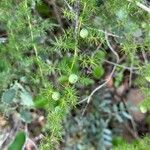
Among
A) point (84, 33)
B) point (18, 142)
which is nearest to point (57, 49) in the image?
point (84, 33)

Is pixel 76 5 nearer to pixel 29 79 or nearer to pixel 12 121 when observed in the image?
pixel 29 79

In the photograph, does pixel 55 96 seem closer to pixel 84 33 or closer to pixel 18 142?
pixel 84 33

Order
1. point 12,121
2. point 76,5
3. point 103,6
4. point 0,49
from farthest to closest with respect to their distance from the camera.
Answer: point 12,121 → point 0,49 → point 103,6 → point 76,5

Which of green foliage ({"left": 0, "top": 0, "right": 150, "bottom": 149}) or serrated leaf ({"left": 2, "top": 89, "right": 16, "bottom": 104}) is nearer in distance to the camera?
green foliage ({"left": 0, "top": 0, "right": 150, "bottom": 149})

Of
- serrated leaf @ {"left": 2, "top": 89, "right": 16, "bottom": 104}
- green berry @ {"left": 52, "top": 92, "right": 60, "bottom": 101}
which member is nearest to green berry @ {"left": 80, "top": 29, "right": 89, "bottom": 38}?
green berry @ {"left": 52, "top": 92, "right": 60, "bottom": 101}

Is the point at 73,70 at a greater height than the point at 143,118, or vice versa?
the point at 73,70

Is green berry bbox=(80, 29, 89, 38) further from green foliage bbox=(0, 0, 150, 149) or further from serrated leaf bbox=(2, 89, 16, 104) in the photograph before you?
serrated leaf bbox=(2, 89, 16, 104)

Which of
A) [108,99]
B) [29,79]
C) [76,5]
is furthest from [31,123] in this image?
[76,5]

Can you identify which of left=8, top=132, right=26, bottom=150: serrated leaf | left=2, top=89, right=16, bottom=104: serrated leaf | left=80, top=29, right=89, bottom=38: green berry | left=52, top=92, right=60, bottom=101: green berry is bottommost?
left=8, top=132, right=26, bottom=150: serrated leaf
